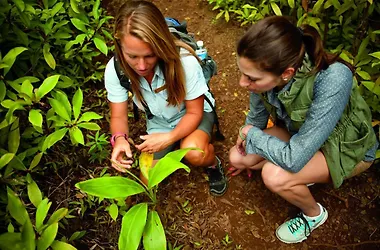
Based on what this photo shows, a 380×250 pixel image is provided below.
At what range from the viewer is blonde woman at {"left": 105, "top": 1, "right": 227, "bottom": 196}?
6.39ft

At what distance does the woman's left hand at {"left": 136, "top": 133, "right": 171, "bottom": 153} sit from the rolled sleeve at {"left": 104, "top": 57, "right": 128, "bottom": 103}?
0.92ft

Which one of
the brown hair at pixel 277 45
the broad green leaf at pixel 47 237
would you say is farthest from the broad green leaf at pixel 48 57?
the brown hair at pixel 277 45

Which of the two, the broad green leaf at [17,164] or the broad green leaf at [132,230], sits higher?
the broad green leaf at [132,230]

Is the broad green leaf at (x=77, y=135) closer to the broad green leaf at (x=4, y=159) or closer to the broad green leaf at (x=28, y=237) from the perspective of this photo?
the broad green leaf at (x=4, y=159)

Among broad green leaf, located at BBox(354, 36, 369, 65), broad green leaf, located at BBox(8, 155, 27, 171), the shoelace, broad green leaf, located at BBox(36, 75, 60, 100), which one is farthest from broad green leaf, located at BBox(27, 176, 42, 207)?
broad green leaf, located at BBox(354, 36, 369, 65)

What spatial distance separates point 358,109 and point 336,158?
27cm

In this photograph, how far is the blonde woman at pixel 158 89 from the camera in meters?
1.95

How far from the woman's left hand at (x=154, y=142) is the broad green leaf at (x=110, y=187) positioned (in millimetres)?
603

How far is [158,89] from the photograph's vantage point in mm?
2254

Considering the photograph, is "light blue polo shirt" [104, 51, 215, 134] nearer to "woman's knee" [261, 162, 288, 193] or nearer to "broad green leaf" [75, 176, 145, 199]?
"woman's knee" [261, 162, 288, 193]

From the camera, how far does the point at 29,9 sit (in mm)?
2365

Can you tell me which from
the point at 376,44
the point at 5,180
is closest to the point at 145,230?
the point at 5,180

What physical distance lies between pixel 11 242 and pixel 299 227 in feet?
5.04

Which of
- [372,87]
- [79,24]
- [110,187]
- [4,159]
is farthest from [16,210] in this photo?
[372,87]
